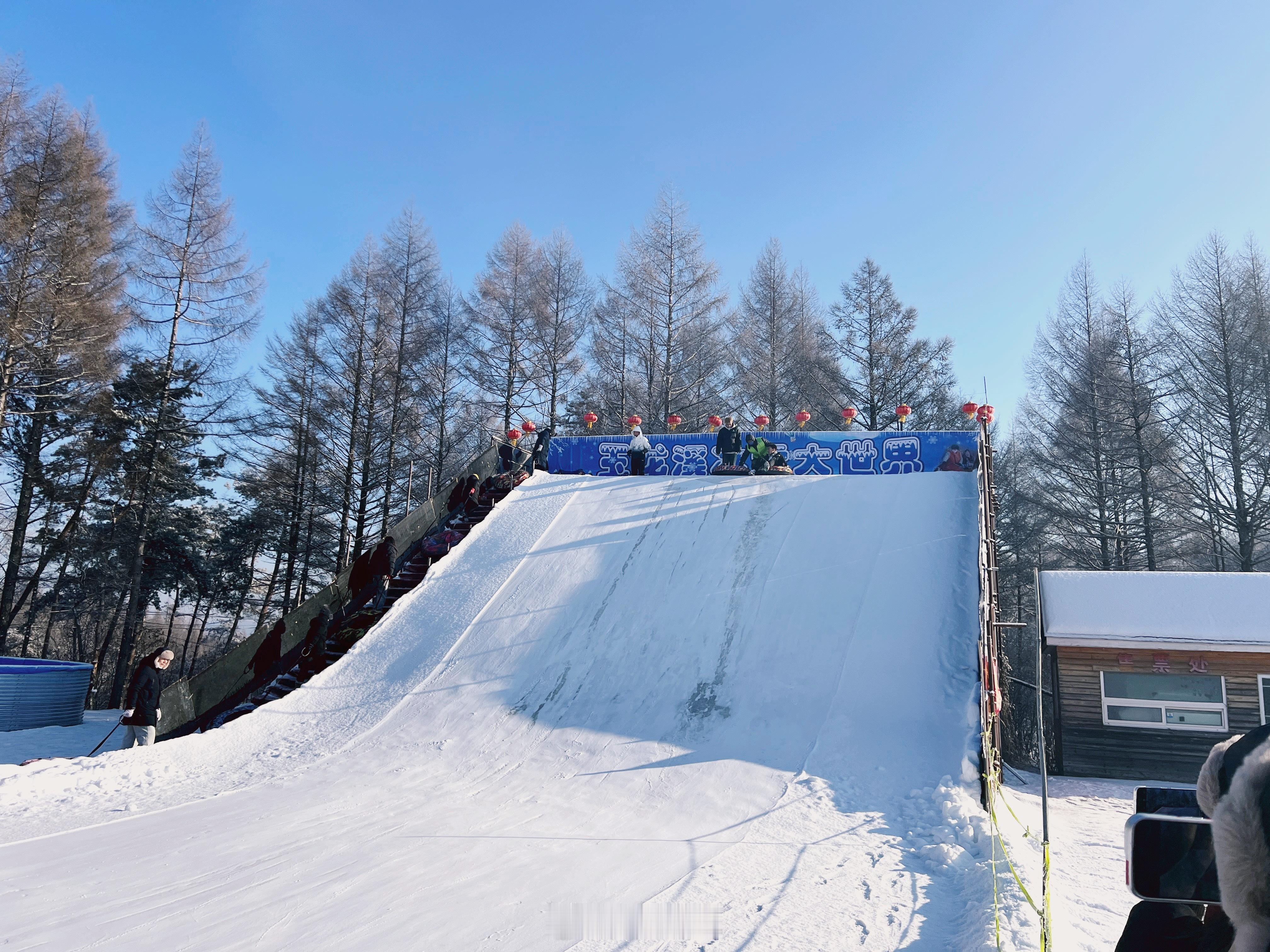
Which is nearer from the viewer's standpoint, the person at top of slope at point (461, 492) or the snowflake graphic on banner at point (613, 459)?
the person at top of slope at point (461, 492)

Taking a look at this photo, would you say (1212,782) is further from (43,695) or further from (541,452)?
(541,452)

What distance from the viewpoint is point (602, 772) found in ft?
24.7

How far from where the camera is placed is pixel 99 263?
65.9ft

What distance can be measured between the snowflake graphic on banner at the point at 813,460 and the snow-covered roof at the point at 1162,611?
18.1ft

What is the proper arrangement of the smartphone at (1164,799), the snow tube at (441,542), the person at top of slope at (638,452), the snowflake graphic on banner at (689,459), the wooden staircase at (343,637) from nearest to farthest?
the smartphone at (1164,799)
the wooden staircase at (343,637)
the snow tube at (441,542)
the person at top of slope at (638,452)
the snowflake graphic on banner at (689,459)

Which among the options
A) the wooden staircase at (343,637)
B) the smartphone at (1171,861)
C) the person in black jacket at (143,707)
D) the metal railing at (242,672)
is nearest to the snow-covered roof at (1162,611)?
the wooden staircase at (343,637)

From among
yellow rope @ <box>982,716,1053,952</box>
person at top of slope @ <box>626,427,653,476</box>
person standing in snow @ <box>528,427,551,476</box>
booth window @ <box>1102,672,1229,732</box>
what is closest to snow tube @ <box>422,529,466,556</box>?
person standing in snow @ <box>528,427,551,476</box>

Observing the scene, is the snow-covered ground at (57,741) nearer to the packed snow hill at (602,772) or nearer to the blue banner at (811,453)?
the packed snow hill at (602,772)

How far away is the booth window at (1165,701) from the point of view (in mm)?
11641

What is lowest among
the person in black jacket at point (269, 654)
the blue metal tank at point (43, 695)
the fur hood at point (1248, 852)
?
the blue metal tank at point (43, 695)

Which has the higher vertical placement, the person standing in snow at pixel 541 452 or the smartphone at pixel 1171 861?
the person standing in snow at pixel 541 452

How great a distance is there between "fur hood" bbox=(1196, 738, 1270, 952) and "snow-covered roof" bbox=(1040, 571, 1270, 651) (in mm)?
11582

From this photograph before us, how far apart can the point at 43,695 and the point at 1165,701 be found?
18.2 meters

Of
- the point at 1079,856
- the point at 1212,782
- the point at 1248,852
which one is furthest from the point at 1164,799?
the point at 1079,856
